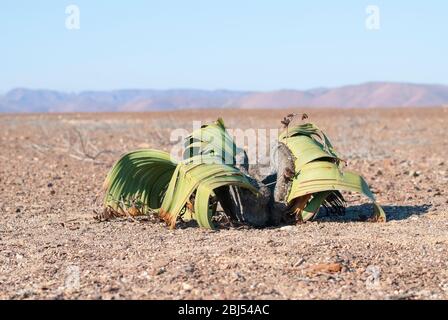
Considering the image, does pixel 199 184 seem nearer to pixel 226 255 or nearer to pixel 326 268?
pixel 226 255

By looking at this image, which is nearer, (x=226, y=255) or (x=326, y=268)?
(x=326, y=268)

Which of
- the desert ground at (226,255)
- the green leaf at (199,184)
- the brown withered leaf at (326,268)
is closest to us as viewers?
the desert ground at (226,255)

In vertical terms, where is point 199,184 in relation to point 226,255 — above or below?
above

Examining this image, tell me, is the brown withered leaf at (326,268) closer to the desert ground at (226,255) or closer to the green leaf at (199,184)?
the desert ground at (226,255)

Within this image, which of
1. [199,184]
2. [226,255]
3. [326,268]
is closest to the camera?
[326,268]

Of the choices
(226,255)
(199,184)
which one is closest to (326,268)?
(226,255)

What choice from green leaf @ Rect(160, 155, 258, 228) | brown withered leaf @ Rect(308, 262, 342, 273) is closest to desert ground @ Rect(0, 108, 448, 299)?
brown withered leaf @ Rect(308, 262, 342, 273)

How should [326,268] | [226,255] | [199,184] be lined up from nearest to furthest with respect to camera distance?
1. [326,268]
2. [226,255]
3. [199,184]

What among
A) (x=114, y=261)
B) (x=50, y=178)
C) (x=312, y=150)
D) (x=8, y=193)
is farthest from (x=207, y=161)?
(x=50, y=178)

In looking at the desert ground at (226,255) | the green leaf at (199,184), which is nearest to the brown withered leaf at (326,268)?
the desert ground at (226,255)

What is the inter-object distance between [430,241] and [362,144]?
8712mm

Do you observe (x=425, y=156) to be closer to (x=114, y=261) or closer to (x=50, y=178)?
(x=50, y=178)

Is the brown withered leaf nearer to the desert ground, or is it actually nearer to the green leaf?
the desert ground
